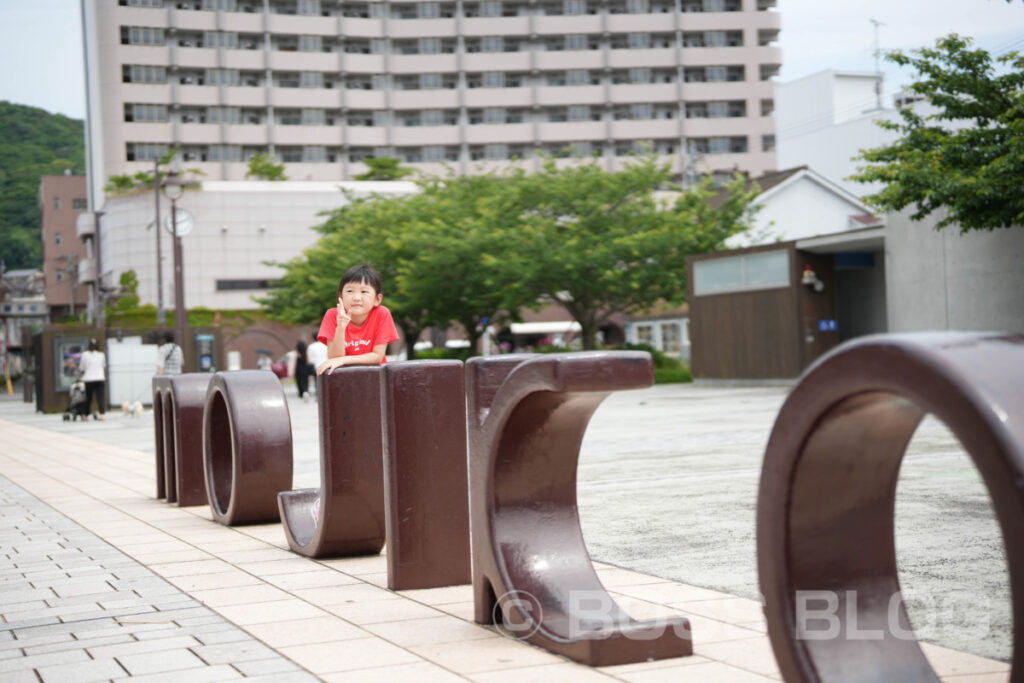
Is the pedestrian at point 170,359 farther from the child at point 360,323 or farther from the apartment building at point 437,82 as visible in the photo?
the apartment building at point 437,82

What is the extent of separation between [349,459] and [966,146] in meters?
16.4

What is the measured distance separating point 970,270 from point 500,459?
20.1 m

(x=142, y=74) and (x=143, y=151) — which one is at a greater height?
(x=142, y=74)

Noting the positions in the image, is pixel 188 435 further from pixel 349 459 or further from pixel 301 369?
pixel 301 369

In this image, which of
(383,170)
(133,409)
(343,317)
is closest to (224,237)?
(383,170)

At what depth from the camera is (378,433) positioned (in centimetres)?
620

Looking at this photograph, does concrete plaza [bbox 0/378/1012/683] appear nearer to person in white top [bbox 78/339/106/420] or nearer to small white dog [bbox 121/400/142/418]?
person in white top [bbox 78/339/106/420]

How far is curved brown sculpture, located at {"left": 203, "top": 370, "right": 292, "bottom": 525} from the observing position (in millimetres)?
7523

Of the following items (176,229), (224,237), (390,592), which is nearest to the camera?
(390,592)

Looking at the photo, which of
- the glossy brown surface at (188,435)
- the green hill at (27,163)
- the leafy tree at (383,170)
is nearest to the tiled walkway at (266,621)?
the glossy brown surface at (188,435)

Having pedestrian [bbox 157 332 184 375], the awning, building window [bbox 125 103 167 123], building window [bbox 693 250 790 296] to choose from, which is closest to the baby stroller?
pedestrian [bbox 157 332 184 375]

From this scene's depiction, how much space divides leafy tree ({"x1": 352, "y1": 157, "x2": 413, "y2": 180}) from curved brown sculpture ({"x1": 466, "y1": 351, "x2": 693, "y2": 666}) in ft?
229

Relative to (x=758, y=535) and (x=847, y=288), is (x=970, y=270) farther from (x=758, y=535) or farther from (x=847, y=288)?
(x=758, y=535)

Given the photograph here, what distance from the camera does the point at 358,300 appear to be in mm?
6527
